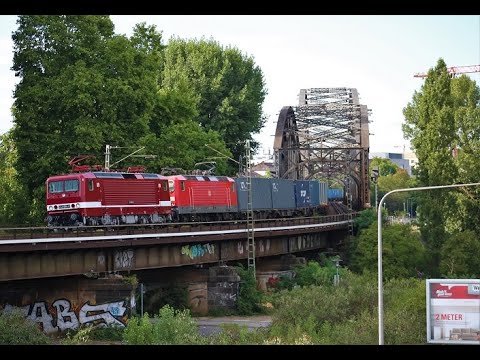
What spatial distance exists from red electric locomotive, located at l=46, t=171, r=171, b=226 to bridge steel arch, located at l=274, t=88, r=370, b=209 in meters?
51.0

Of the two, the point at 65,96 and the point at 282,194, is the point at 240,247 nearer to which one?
the point at 65,96

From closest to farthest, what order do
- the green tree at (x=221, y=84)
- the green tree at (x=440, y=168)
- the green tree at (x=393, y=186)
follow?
the green tree at (x=440, y=168) → the green tree at (x=221, y=84) → the green tree at (x=393, y=186)

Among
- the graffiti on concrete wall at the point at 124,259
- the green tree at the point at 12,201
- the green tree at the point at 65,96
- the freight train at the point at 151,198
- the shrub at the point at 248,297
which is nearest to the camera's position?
the graffiti on concrete wall at the point at 124,259

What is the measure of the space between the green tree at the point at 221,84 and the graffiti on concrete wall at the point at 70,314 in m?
58.7

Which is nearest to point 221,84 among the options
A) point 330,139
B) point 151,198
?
point 330,139

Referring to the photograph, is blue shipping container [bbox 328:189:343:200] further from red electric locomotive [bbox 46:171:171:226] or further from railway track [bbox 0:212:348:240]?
red electric locomotive [bbox 46:171:171:226]

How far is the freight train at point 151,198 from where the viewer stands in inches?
2162

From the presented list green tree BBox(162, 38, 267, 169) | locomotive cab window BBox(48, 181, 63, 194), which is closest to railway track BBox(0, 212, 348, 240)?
locomotive cab window BBox(48, 181, 63, 194)

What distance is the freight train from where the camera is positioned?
5491 centimetres

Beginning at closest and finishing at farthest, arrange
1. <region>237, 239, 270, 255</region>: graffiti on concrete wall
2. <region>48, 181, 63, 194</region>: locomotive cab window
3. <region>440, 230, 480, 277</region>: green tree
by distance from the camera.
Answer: <region>48, 181, 63, 194</region>: locomotive cab window < <region>237, 239, 270, 255</region>: graffiti on concrete wall < <region>440, 230, 480, 277</region>: green tree

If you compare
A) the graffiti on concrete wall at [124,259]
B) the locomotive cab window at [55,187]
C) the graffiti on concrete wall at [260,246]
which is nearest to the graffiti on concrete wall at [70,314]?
the graffiti on concrete wall at [124,259]

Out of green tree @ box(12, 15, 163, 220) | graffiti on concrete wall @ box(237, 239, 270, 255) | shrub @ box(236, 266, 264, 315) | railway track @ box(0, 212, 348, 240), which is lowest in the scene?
shrub @ box(236, 266, 264, 315)

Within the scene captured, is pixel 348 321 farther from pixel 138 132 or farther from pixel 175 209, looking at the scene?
pixel 138 132

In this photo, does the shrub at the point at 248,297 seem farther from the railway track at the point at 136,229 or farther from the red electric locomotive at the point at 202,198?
the red electric locomotive at the point at 202,198
